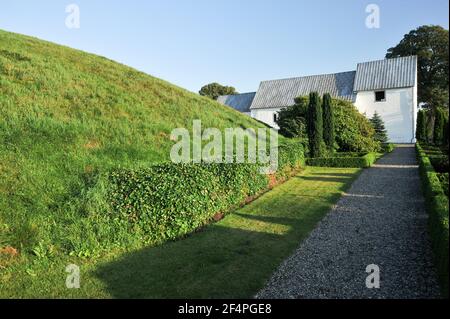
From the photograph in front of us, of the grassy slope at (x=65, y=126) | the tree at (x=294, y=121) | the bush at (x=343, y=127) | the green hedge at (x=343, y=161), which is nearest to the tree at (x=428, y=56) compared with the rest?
the bush at (x=343, y=127)

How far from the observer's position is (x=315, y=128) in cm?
2294

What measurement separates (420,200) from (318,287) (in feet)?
25.6

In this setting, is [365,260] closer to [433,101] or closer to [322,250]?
[322,250]

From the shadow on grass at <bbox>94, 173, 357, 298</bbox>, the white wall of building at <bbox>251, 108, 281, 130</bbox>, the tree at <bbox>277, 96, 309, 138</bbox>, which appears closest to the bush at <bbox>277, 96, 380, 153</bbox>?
the tree at <bbox>277, 96, 309, 138</bbox>

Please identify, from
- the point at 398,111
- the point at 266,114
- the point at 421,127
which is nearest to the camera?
the point at 421,127

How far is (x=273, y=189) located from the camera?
14609mm

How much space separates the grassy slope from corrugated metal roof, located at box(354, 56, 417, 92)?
28.4 m

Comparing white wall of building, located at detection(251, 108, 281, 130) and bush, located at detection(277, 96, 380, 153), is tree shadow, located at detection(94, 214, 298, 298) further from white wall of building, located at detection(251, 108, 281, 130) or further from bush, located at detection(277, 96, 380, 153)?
white wall of building, located at detection(251, 108, 281, 130)

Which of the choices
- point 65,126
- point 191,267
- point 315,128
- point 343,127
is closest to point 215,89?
point 343,127

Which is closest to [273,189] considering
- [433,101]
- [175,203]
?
[175,203]

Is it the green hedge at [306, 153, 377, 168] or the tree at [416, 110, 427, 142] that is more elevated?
the tree at [416, 110, 427, 142]

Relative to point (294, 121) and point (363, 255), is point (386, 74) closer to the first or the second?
point (294, 121)

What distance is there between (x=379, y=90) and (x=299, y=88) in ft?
37.8

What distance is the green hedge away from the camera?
66.5ft
